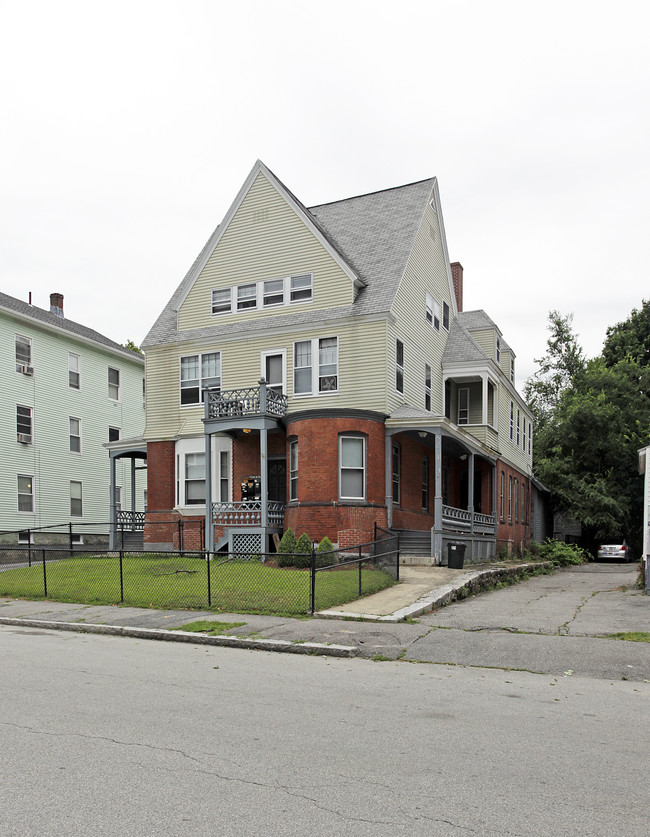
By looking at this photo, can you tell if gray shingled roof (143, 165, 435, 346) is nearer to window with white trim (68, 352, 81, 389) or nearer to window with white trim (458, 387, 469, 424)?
window with white trim (458, 387, 469, 424)

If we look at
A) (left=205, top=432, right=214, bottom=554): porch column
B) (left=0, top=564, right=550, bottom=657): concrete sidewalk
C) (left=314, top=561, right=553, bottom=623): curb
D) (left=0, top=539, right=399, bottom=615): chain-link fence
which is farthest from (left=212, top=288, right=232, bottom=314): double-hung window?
(left=0, top=564, right=550, bottom=657): concrete sidewalk

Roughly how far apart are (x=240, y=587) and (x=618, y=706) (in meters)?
9.46

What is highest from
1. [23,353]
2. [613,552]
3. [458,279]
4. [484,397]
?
[458,279]

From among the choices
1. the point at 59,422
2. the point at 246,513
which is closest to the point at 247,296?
the point at 246,513

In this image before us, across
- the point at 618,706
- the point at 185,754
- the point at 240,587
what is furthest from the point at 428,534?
the point at 185,754

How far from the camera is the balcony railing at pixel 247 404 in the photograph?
23875mm

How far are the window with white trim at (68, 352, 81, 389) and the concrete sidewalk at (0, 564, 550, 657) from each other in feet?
72.6

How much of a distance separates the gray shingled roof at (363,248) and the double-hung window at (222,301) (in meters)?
0.59

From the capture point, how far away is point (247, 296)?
90.3 feet

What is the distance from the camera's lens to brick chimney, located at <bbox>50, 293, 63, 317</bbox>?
4128 centimetres

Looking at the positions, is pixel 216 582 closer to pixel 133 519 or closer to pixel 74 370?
pixel 133 519

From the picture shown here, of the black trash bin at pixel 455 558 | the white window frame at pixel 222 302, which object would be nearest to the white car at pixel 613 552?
the black trash bin at pixel 455 558

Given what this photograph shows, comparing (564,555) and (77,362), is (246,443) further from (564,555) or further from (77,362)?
(564,555)

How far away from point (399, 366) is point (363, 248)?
529 centimetres
